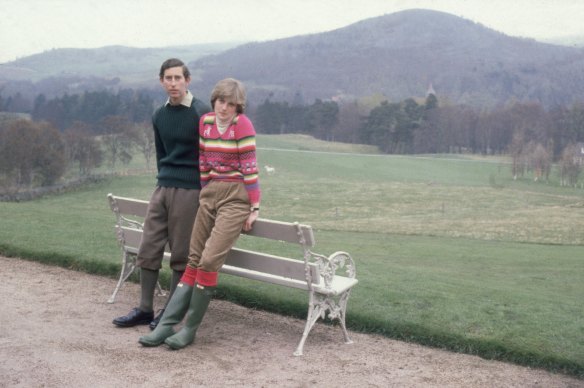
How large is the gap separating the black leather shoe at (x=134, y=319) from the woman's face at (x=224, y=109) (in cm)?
199

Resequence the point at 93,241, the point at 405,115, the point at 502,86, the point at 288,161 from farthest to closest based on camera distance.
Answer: the point at 502,86
the point at 405,115
the point at 288,161
the point at 93,241

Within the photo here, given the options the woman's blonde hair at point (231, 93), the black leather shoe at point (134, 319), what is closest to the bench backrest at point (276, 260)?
the black leather shoe at point (134, 319)

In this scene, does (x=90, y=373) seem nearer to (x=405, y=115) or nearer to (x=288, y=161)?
(x=288, y=161)

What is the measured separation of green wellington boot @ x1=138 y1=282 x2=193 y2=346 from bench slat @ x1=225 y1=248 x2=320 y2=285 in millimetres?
616

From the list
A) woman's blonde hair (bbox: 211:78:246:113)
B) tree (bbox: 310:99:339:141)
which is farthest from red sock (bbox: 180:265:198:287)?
tree (bbox: 310:99:339:141)

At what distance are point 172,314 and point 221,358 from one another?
1.92 feet

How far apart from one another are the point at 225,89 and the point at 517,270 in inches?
465

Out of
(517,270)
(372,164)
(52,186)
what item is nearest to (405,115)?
(372,164)

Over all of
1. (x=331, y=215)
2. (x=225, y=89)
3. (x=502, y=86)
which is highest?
(x=502, y=86)

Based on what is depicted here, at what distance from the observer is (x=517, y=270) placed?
52.0 feet

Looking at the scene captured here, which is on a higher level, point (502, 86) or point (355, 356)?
point (502, 86)

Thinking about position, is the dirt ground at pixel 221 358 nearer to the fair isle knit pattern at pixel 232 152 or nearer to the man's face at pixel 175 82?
the fair isle knit pattern at pixel 232 152

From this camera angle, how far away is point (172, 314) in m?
Result: 5.87

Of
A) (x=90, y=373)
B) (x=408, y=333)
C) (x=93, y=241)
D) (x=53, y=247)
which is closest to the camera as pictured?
(x=90, y=373)
